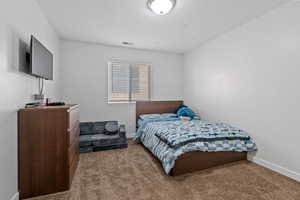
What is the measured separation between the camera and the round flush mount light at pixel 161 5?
186 cm

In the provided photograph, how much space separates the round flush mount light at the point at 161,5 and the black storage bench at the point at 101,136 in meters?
2.49

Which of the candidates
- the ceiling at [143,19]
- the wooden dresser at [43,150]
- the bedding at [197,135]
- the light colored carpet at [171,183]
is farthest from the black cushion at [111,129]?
the ceiling at [143,19]

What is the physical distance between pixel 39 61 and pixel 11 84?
50 cm

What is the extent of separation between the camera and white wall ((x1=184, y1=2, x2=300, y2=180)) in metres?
1.92

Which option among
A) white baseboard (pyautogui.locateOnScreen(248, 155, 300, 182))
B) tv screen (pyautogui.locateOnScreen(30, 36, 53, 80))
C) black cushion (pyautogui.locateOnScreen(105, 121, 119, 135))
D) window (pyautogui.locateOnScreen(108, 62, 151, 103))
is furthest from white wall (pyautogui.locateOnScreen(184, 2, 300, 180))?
tv screen (pyautogui.locateOnScreen(30, 36, 53, 80))

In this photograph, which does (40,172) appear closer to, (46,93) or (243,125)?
(46,93)

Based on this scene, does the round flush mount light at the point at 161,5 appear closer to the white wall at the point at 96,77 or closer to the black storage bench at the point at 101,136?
the white wall at the point at 96,77

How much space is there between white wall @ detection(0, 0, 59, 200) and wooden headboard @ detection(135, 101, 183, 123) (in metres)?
2.48

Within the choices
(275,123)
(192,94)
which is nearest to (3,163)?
(275,123)

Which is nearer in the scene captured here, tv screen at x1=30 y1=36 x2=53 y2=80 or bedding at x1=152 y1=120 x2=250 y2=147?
tv screen at x1=30 y1=36 x2=53 y2=80

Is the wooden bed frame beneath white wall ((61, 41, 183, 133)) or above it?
beneath

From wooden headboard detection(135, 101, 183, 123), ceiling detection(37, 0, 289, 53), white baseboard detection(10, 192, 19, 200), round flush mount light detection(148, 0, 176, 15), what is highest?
ceiling detection(37, 0, 289, 53)

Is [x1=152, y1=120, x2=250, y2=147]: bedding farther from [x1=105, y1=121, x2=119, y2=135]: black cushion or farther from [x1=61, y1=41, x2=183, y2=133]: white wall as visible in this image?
[x1=61, y1=41, x2=183, y2=133]: white wall

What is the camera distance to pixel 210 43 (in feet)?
10.9
